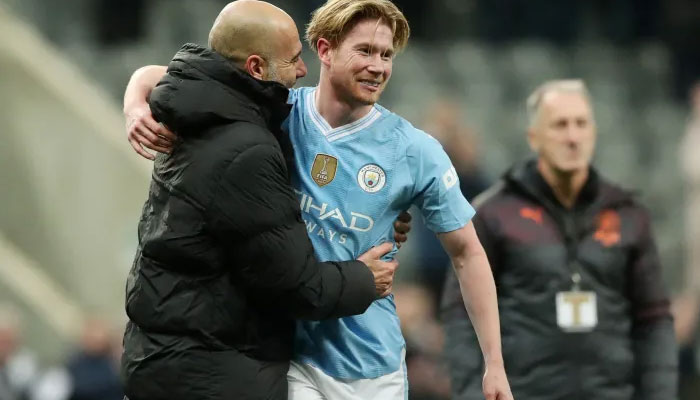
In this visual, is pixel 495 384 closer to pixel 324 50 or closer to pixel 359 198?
pixel 359 198

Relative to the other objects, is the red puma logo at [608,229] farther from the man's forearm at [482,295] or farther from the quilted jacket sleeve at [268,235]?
the quilted jacket sleeve at [268,235]

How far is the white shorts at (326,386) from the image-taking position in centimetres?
398

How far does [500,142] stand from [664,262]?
1564 mm

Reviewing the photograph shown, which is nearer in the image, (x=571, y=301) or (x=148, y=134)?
(x=148, y=134)

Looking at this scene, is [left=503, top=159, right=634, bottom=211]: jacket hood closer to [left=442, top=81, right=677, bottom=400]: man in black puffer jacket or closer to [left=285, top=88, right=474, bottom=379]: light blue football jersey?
[left=442, top=81, right=677, bottom=400]: man in black puffer jacket

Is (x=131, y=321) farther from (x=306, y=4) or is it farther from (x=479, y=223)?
(x=306, y=4)

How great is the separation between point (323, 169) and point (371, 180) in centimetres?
14

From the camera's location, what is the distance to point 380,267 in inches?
156

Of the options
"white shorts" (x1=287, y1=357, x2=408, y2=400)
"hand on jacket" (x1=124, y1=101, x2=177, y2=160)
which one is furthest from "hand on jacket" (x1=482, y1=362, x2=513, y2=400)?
"hand on jacket" (x1=124, y1=101, x2=177, y2=160)

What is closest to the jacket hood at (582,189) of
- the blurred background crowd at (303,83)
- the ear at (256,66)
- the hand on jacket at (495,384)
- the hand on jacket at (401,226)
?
the hand on jacket at (401,226)

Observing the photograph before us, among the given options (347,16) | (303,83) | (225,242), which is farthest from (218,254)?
(303,83)

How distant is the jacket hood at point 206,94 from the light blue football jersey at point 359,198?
11.3 inches

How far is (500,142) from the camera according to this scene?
35.0 feet

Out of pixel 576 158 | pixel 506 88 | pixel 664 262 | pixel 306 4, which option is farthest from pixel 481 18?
pixel 576 158
